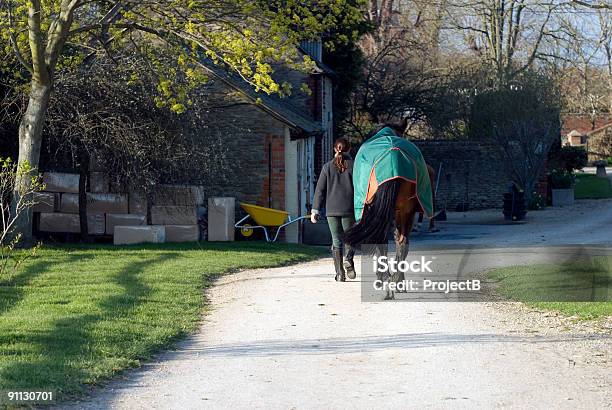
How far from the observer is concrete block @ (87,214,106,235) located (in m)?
22.0

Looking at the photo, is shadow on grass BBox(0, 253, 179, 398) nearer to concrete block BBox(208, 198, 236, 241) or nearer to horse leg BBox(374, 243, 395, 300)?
horse leg BBox(374, 243, 395, 300)

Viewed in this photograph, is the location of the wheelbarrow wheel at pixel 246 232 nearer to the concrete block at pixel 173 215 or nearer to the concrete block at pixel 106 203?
the concrete block at pixel 173 215

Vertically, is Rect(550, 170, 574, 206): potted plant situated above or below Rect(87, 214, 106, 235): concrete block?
above

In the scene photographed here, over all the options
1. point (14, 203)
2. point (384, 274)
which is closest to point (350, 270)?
point (384, 274)

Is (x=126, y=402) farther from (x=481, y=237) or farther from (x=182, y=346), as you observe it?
(x=481, y=237)

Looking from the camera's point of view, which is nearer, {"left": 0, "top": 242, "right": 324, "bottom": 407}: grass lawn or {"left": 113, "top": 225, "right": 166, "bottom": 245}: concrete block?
{"left": 0, "top": 242, "right": 324, "bottom": 407}: grass lawn

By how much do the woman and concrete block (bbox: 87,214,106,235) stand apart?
29.5ft

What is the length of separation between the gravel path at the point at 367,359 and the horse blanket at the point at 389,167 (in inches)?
51.4

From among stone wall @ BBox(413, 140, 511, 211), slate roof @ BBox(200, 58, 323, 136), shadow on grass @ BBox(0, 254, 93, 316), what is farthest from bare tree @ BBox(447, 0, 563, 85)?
shadow on grass @ BBox(0, 254, 93, 316)

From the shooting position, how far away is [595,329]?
10422 mm

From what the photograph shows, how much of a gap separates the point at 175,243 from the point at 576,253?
8.43 metres

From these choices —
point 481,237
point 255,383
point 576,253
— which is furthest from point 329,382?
point 481,237

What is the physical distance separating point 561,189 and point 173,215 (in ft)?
81.2

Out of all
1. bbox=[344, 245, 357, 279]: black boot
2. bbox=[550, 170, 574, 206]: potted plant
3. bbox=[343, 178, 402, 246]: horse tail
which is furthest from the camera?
bbox=[550, 170, 574, 206]: potted plant
